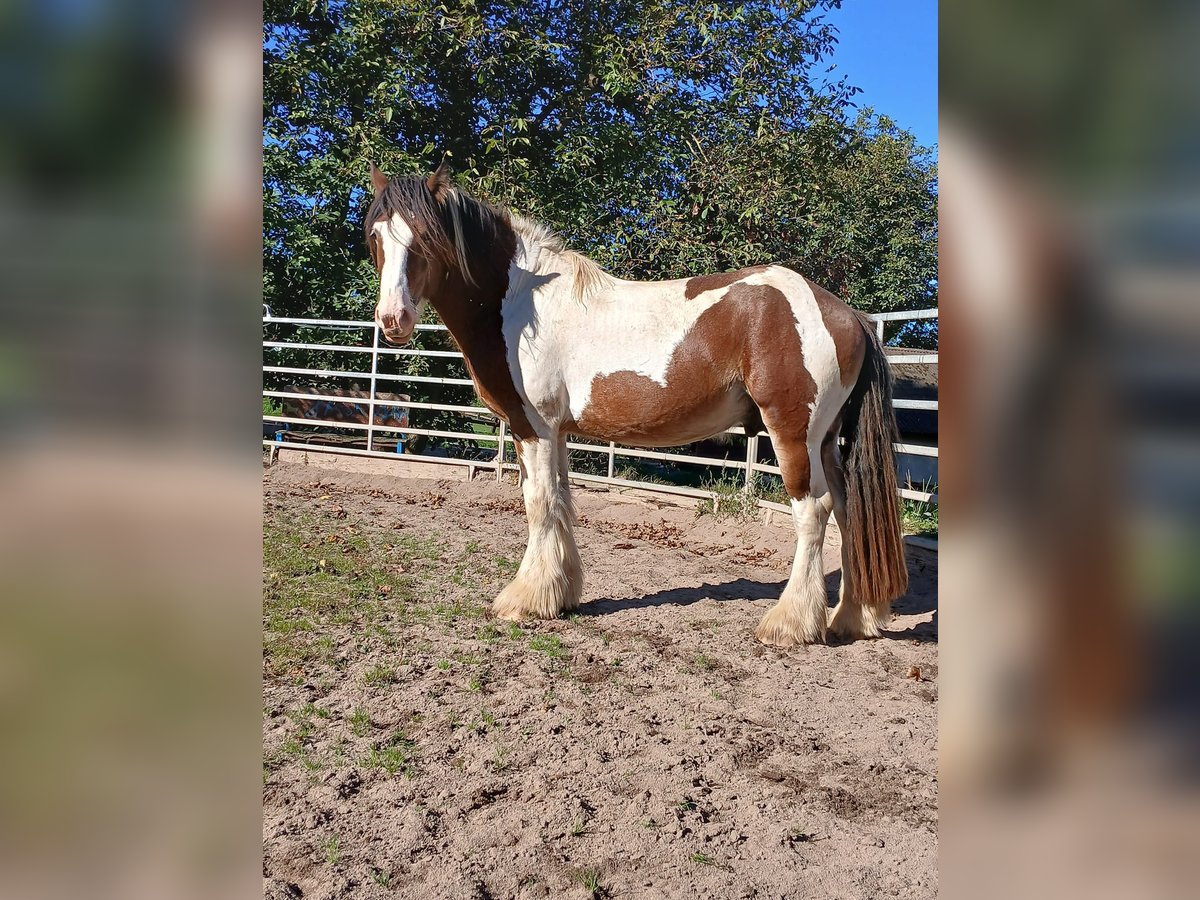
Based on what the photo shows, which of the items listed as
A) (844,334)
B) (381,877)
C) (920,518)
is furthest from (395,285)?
(920,518)

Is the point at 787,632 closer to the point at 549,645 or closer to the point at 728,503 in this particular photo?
the point at 549,645

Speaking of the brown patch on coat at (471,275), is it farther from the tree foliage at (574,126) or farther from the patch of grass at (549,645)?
the tree foliage at (574,126)

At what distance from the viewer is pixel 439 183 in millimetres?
3898

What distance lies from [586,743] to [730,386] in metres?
1.90

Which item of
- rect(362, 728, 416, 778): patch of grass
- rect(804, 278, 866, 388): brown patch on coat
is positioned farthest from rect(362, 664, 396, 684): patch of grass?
rect(804, 278, 866, 388): brown patch on coat

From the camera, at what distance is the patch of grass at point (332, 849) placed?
191cm

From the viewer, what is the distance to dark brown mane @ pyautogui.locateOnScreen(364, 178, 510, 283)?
3744 mm

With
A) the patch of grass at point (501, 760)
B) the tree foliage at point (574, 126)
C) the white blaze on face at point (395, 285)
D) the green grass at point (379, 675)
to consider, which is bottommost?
the patch of grass at point (501, 760)

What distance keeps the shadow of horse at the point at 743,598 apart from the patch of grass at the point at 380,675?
1240 millimetres

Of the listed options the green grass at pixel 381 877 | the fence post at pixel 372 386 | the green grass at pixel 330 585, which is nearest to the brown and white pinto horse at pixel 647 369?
the green grass at pixel 330 585

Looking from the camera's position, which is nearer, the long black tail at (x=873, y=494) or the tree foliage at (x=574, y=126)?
the long black tail at (x=873, y=494)
